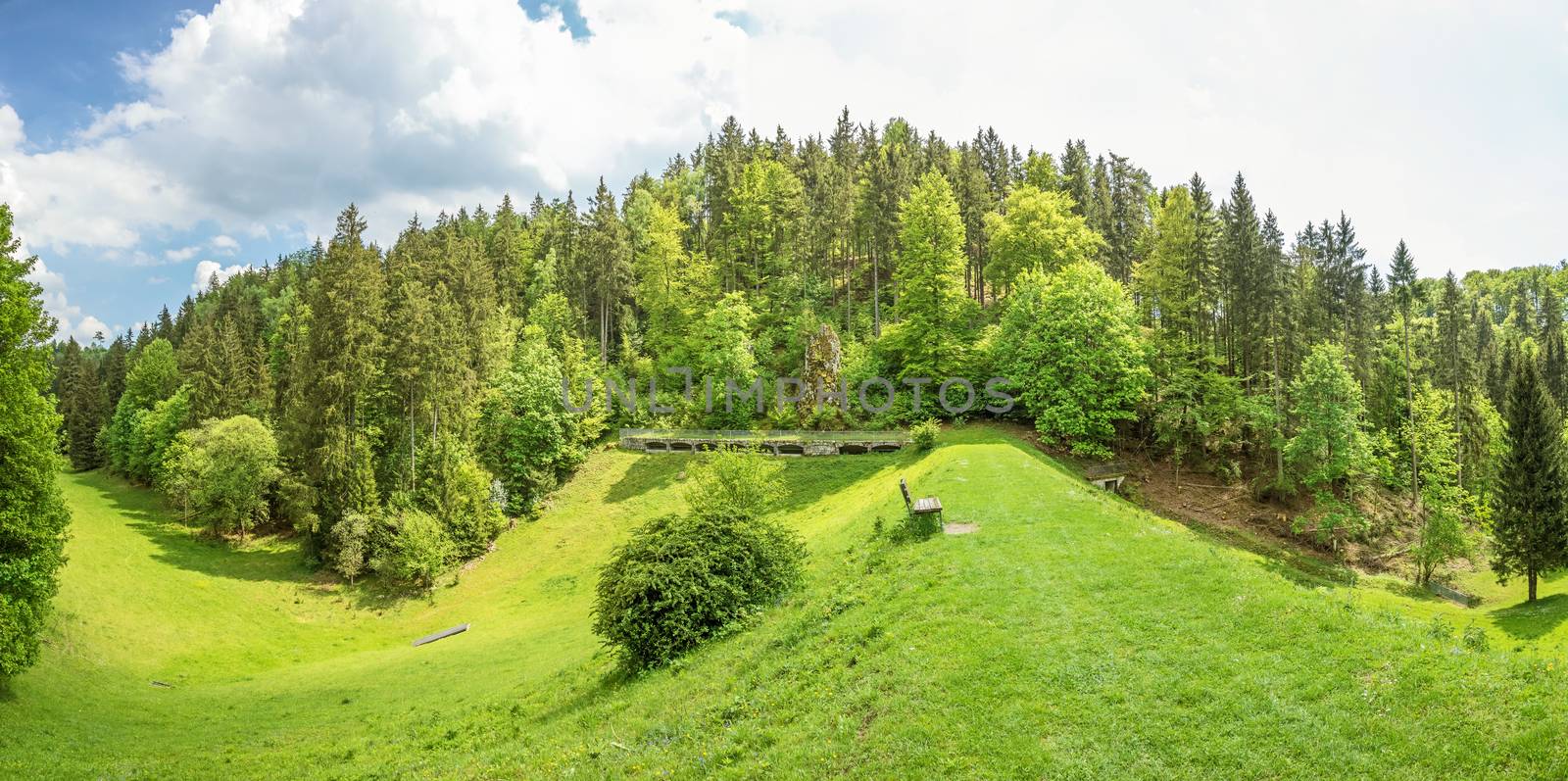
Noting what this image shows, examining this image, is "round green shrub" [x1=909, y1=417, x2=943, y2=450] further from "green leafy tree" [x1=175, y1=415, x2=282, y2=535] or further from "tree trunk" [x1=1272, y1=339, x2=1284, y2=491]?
"green leafy tree" [x1=175, y1=415, x2=282, y2=535]

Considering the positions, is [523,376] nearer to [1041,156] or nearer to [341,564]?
[341,564]

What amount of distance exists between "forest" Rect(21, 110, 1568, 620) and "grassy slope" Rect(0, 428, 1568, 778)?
787 centimetres

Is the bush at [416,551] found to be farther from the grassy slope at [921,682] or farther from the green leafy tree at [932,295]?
the green leafy tree at [932,295]

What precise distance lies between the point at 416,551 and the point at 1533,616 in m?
51.1

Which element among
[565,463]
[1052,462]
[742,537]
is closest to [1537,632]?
[1052,462]

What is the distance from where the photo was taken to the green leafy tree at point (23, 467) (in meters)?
22.5

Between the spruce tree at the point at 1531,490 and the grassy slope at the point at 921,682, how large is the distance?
216cm

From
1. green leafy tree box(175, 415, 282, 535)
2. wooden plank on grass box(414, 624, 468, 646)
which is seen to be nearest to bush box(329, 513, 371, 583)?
wooden plank on grass box(414, 624, 468, 646)

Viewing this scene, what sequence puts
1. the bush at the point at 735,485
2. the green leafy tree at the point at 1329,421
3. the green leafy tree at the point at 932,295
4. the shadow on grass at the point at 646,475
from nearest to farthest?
the bush at the point at 735,485, the green leafy tree at the point at 1329,421, the shadow on grass at the point at 646,475, the green leafy tree at the point at 932,295

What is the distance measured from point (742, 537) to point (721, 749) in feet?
28.6

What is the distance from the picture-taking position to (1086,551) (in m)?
18.9

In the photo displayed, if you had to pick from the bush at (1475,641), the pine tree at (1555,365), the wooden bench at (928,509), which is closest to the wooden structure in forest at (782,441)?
the wooden bench at (928,509)

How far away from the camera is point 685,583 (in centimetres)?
1900

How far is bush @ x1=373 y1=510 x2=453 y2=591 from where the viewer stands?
4000cm
